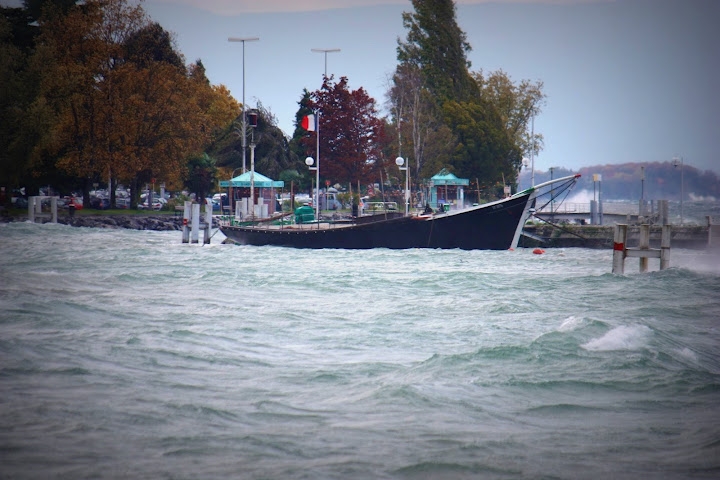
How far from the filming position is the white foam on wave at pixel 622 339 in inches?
516

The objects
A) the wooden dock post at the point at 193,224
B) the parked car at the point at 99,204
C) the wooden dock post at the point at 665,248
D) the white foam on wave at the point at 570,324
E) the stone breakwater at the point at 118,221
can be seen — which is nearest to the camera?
the white foam on wave at the point at 570,324

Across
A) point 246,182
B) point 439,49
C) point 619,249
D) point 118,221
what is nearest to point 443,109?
point 439,49

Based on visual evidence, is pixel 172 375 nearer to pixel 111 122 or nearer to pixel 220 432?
pixel 220 432

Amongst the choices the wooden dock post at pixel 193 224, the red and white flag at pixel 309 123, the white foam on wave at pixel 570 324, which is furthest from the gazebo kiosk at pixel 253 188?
the white foam on wave at pixel 570 324

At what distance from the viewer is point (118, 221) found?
5531cm

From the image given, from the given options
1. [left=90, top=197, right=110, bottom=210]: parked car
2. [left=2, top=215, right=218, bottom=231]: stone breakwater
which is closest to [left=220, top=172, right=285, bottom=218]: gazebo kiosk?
[left=2, top=215, right=218, bottom=231]: stone breakwater

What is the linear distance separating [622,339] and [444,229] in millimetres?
22987

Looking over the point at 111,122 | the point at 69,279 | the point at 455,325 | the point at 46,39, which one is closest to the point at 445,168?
the point at 111,122

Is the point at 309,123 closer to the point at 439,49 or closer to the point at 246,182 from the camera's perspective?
the point at 246,182

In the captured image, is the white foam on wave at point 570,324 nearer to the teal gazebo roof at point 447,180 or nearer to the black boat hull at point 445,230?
the black boat hull at point 445,230

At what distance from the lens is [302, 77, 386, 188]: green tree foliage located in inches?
2446

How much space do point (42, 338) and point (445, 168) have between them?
50.4m

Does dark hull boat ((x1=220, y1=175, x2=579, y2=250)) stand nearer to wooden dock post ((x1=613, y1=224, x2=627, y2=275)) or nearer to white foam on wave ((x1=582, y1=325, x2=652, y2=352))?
wooden dock post ((x1=613, y1=224, x2=627, y2=275))

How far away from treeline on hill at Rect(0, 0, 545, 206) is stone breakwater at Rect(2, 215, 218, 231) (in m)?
3.40
